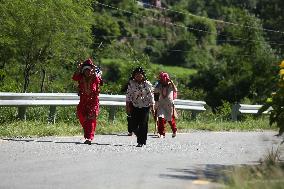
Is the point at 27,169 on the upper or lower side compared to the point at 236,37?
lower

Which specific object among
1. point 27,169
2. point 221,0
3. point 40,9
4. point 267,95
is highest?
point 221,0

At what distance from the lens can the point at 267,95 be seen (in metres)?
10.6

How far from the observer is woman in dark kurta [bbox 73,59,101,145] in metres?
14.7

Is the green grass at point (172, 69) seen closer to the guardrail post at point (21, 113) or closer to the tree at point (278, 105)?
the guardrail post at point (21, 113)

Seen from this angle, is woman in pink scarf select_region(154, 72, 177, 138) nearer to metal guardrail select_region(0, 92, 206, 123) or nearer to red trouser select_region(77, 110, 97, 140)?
metal guardrail select_region(0, 92, 206, 123)

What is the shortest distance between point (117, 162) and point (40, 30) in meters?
26.6

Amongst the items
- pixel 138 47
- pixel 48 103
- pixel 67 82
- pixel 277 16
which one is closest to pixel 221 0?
pixel 138 47

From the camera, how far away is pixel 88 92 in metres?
14.9

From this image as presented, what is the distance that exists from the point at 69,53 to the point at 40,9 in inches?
142

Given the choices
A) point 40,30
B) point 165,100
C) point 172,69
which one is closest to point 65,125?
point 165,100

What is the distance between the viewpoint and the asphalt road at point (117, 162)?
347 inches

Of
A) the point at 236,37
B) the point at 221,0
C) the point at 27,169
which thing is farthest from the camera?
the point at 221,0

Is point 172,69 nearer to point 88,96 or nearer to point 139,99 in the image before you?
point 139,99

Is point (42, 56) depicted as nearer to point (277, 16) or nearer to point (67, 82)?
point (67, 82)
